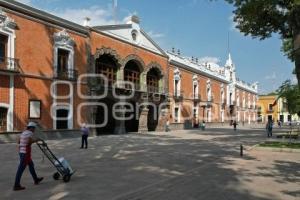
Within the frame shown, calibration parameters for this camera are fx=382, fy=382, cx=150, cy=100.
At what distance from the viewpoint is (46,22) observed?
25703 mm

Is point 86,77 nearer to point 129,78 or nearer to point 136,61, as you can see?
point 129,78

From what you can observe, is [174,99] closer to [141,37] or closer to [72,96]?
[141,37]

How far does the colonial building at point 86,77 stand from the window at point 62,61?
0.24 ft

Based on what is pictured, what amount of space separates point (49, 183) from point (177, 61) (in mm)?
36607

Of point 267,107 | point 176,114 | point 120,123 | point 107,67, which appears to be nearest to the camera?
point 107,67

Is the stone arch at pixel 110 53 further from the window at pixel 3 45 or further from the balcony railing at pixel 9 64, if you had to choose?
the window at pixel 3 45

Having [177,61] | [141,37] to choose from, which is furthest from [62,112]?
[177,61]

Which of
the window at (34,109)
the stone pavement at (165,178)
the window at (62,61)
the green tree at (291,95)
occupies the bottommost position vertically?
the stone pavement at (165,178)

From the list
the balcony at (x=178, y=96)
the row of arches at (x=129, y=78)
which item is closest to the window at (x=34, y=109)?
the row of arches at (x=129, y=78)

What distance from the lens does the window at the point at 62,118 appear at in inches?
1054

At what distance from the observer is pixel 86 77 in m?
29.4

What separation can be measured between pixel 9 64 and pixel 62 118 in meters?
5.96

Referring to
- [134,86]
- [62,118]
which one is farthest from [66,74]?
[134,86]

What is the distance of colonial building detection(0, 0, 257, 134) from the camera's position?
76.6 ft
